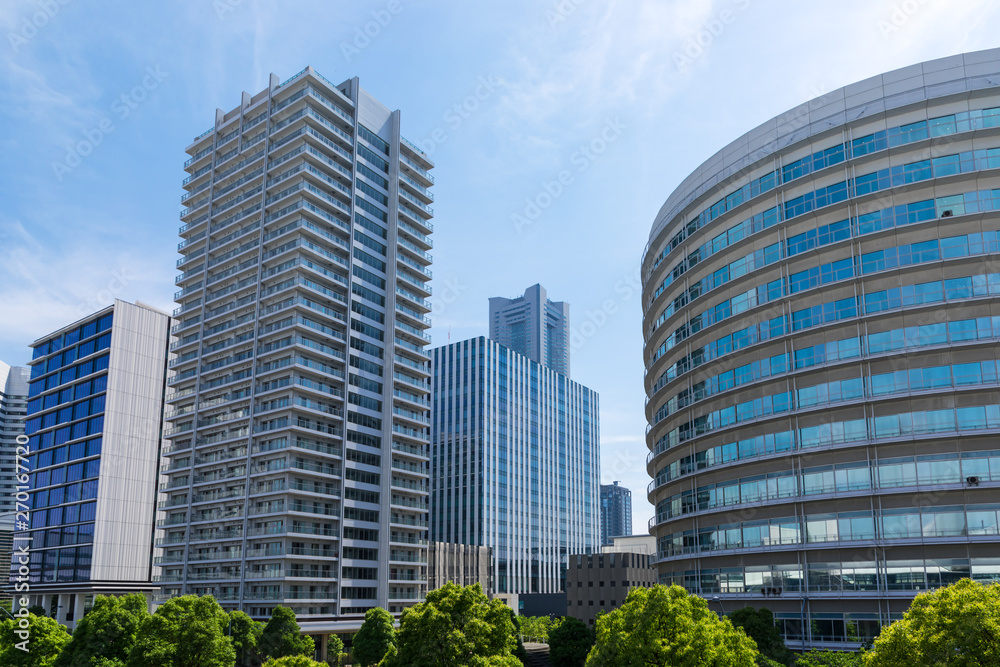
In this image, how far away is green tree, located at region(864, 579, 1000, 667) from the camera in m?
27.9

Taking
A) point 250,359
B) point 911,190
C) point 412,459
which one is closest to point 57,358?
point 250,359

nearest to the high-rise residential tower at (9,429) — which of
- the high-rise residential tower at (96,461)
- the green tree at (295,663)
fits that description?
the high-rise residential tower at (96,461)

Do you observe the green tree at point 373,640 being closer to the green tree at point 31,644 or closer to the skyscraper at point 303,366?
the skyscraper at point 303,366

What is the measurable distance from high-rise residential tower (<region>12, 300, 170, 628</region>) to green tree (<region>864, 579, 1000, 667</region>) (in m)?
109

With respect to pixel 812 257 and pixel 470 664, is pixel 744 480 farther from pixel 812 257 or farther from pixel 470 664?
pixel 470 664

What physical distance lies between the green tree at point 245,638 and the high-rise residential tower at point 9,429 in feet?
386

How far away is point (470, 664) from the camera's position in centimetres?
4159

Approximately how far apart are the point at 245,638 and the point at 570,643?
33.6m

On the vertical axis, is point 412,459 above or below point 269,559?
above

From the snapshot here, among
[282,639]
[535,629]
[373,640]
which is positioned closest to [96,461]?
[282,639]

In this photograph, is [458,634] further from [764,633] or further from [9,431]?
[9,431]

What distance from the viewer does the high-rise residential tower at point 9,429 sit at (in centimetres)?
17665

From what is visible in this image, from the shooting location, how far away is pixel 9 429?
189625mm

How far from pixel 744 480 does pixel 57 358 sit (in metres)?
116
